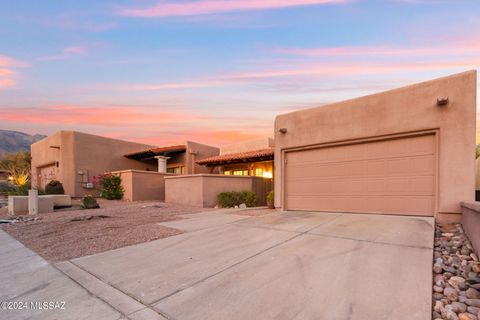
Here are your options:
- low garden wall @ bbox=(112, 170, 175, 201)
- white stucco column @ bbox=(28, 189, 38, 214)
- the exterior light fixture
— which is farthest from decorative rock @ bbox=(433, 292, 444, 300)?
low garden wall @ bbox=(112, 170, 175, 201)

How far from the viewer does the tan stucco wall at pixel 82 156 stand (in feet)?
64.7

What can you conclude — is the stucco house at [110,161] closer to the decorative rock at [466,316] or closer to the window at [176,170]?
the window at [176,170]

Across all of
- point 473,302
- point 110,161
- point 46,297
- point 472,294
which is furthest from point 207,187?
point 110,161

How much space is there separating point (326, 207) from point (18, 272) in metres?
8.36

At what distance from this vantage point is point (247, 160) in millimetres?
16469

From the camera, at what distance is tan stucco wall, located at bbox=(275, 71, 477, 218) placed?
6359mm

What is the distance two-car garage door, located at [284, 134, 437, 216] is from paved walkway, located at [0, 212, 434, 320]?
1.20 meters

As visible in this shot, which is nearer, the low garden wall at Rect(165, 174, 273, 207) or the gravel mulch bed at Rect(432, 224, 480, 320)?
the gravel mulch bed at Rect(432, 224, 480, 320)

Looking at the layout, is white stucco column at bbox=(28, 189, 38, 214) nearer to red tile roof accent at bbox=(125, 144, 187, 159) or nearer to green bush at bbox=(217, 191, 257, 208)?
green bush at bbox=(217, 191, 257, 208)

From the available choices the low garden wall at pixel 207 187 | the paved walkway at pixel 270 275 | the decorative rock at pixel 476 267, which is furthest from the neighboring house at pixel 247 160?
the decorative rock at pixel 476 267

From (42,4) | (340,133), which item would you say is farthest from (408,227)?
(42,4)

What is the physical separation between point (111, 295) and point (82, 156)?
2002 cm

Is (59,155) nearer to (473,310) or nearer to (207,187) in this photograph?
(207,187)

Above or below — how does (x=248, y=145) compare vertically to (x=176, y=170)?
above
